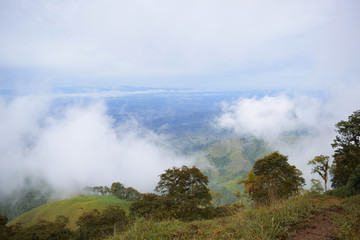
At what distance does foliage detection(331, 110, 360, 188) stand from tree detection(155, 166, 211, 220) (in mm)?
16269

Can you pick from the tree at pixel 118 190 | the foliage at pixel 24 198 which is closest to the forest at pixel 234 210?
the tree at pixel 118 190

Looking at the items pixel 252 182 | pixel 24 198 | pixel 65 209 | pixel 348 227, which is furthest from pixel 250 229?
pixel 24 198

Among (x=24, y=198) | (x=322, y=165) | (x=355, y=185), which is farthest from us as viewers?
(x=24, y=198)

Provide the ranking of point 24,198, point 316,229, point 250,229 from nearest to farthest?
point 250,229, point 316,229, point 24,198

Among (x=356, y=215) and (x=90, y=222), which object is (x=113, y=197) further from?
(x=356, y=215)

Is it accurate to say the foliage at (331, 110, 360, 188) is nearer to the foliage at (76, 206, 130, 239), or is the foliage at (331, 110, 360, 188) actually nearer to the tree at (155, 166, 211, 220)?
the tree at (155, 166, 211, 220)

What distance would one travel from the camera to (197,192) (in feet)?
77.3

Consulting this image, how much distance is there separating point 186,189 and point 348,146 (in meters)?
19.8

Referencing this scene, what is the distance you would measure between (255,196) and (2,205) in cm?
19235

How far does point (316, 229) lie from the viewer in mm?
5125

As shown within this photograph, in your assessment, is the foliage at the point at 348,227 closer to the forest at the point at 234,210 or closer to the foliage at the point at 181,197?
the forest at the point at 234,210

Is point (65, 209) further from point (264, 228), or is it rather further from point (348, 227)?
point (348, 227)

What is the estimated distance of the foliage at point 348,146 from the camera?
70.0 ft

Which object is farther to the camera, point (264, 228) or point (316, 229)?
point (316, 229)
